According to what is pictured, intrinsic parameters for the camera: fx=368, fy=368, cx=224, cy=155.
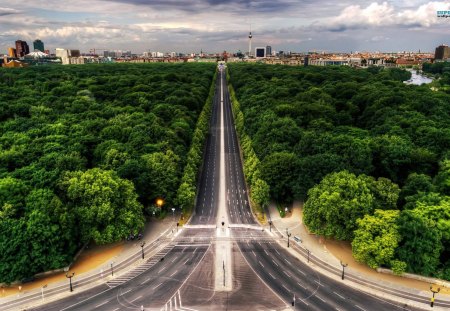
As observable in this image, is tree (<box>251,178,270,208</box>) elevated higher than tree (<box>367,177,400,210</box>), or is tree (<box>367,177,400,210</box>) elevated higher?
tree (<box>367,177,400,210</box>)

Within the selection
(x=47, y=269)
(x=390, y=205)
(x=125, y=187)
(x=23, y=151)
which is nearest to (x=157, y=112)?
(x=23, y=151)

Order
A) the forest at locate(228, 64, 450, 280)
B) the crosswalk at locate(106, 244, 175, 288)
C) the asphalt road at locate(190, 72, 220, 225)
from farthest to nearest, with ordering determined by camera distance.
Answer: the asphalt road at locate(190, 72, 220, 225), the crosswalk at locate(106, 244, 175, 288), the forest at locate(228, 64, 450, 280)

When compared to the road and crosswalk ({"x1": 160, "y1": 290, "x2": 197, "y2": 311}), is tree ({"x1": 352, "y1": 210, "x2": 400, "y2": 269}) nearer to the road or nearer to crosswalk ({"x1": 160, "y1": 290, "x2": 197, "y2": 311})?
the road

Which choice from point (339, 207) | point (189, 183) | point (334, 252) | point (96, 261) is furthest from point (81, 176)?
point (334, 252)

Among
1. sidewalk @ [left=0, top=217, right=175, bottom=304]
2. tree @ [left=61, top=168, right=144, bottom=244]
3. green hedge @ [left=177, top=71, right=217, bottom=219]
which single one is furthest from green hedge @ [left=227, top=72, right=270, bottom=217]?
tree @ [left=61, top=168, right=144, bottom=244]

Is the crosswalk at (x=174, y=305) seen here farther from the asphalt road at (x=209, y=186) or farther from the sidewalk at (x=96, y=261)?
the asphalt road at (x=209, y=186)

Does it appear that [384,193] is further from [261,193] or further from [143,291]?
[143,291]
